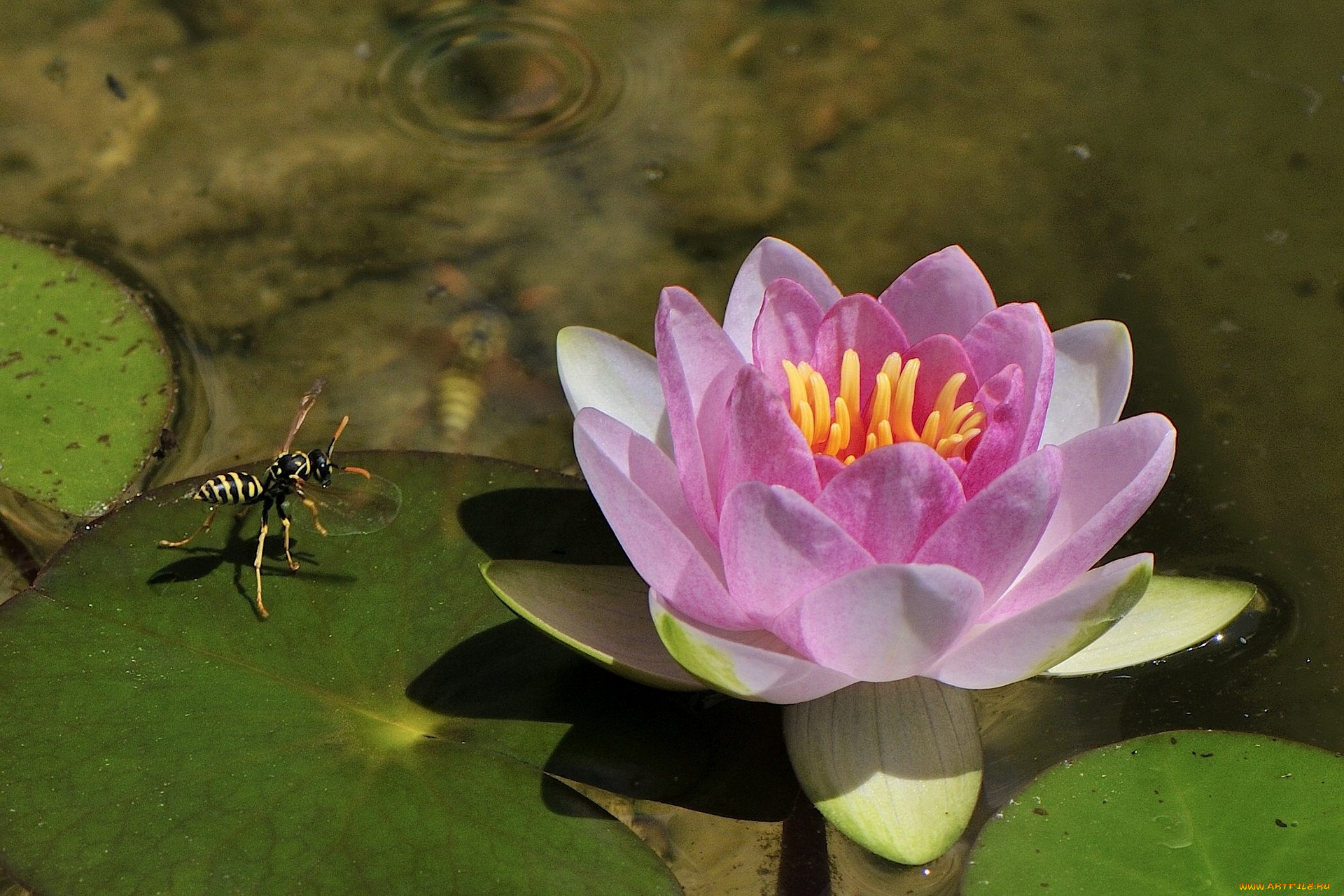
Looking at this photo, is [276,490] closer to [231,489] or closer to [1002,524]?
[231,489]

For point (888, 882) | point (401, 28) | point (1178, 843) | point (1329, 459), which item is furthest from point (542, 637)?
point (401, 28)

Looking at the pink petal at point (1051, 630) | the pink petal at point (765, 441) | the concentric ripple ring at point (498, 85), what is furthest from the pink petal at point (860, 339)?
the concentric ripple ring at point (498, 85)

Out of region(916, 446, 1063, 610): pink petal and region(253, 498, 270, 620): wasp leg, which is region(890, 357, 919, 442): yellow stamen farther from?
region(253, 498, 270, 620): wasp leg

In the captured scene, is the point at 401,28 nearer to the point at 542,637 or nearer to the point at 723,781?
the point at 542,637

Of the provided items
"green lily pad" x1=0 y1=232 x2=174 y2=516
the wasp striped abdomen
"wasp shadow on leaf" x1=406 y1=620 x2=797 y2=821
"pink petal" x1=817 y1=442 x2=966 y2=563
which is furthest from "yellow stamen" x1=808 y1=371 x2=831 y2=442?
"green lily pad" x1=0 y1=232 x2=174 y2=516

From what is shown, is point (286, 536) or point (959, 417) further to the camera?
point (286, 536)

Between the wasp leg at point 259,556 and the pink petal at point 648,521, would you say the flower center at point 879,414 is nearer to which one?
the pink petal at point 648,521

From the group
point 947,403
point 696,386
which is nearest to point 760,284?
point 696,386
